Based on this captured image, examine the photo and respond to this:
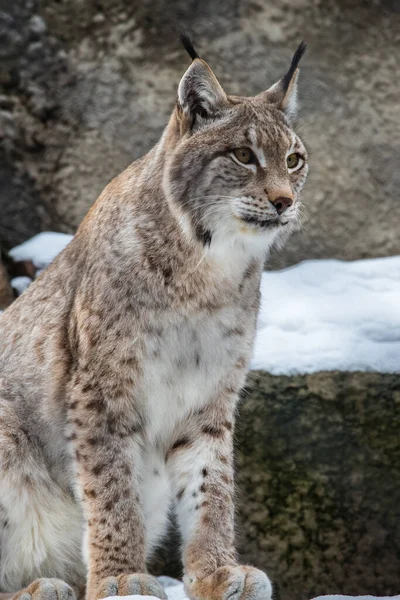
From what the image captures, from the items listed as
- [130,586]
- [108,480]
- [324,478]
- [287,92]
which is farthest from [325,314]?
[130,586]

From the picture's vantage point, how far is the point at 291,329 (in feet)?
16.3

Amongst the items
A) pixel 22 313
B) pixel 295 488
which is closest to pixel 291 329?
pixel 295 488

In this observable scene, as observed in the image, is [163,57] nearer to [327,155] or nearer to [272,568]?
[327,155]

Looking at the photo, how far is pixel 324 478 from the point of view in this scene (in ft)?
15.0

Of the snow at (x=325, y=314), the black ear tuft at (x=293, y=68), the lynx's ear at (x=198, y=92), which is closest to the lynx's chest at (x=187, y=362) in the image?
the lynx's ear at (x=198, y=92)

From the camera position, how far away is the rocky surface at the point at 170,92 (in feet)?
19.1

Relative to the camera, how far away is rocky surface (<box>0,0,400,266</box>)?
229 inches

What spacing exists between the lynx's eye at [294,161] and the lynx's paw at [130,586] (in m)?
1.53

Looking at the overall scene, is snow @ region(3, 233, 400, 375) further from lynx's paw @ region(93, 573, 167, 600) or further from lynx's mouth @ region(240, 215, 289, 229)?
lynx's paw @ region(93, 573, 167, 600)

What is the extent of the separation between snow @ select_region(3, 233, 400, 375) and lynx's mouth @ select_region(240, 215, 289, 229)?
1533 millimetres

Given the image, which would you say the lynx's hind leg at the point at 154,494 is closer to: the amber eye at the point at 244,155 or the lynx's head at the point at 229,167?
the lynx's head at the point at 229,167

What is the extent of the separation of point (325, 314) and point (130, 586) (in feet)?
7.99

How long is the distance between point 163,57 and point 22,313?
2.66 m

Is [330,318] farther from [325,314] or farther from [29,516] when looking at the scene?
[29,516]
